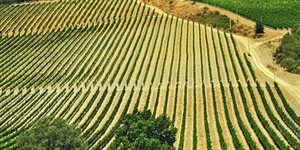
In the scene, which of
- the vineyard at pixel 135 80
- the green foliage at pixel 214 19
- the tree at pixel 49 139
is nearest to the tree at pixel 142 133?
the tree at pixel 49 139

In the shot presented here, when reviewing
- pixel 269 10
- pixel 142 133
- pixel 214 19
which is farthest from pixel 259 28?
pixel 142 133

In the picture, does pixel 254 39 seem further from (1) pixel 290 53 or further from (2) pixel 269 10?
(2) pixel 269 10

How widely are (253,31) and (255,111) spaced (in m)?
31.2

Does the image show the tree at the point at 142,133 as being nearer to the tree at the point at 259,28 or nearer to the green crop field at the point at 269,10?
the tree at the point at 259,28

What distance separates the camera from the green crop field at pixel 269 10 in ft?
274

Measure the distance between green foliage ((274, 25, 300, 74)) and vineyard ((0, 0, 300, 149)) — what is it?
4.40 meters

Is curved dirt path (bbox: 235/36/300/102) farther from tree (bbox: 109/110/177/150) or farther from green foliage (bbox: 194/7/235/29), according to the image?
tree (bbox: 109/110/177/150)

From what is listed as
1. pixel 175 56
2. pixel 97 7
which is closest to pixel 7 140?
pixel 175 56

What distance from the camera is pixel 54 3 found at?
10650 centimetres

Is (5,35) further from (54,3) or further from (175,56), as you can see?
(175,56)

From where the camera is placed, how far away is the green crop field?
83.4 metres

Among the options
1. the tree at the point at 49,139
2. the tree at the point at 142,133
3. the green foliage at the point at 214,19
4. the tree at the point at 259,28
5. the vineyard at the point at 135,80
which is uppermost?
the green foliage at the point at 214,19

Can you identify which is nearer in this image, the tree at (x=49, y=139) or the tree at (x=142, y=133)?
the tree at (x=142, y=133)

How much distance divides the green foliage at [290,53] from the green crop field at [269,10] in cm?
1225
